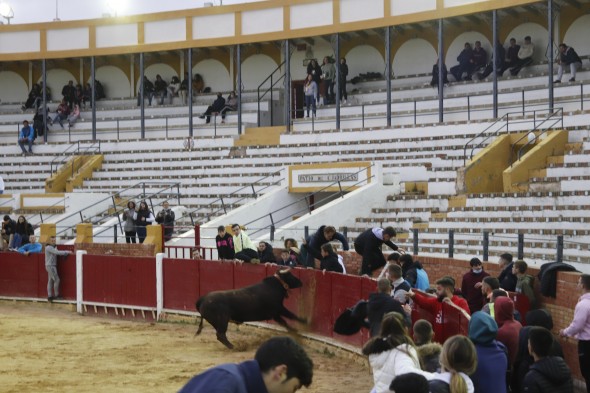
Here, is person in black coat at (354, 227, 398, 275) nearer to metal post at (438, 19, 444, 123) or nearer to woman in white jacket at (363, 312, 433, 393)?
woman in white jacket at (363, 312, 433, 393)

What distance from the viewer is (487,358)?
7930 millimetres

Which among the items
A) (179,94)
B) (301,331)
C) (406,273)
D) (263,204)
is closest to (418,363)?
(406,273)

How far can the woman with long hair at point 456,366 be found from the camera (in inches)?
267

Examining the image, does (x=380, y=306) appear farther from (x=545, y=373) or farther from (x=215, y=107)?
(x=215, y=107)

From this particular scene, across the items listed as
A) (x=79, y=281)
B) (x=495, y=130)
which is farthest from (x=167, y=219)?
(x=495, y=130)

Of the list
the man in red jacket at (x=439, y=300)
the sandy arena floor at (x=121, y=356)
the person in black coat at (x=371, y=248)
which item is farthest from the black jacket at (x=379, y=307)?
the person in black coat at (x=371, y=248)

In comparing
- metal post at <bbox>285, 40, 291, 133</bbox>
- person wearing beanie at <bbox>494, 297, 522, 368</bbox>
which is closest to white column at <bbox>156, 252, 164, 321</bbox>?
person wearing beanie at <bbox>494, 297, 522, 368</bbox>

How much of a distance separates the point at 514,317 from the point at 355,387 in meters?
3.23

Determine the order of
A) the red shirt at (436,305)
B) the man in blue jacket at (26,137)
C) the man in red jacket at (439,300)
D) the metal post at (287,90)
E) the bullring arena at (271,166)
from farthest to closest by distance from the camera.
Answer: the man in blue jacket at (26,137)
the metal post at (287,90)
the bullring arena at (271,166)
the red shirt at (436,305)
the man in red jacket at (439,300)

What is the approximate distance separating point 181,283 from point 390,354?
12984 millimetres

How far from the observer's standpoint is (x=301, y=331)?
1650cm

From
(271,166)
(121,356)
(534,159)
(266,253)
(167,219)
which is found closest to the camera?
(121,356)

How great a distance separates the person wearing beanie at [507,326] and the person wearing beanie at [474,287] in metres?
2.78

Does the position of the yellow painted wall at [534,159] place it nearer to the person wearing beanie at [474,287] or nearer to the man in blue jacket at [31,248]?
the man in blue jacket at [31,248]
